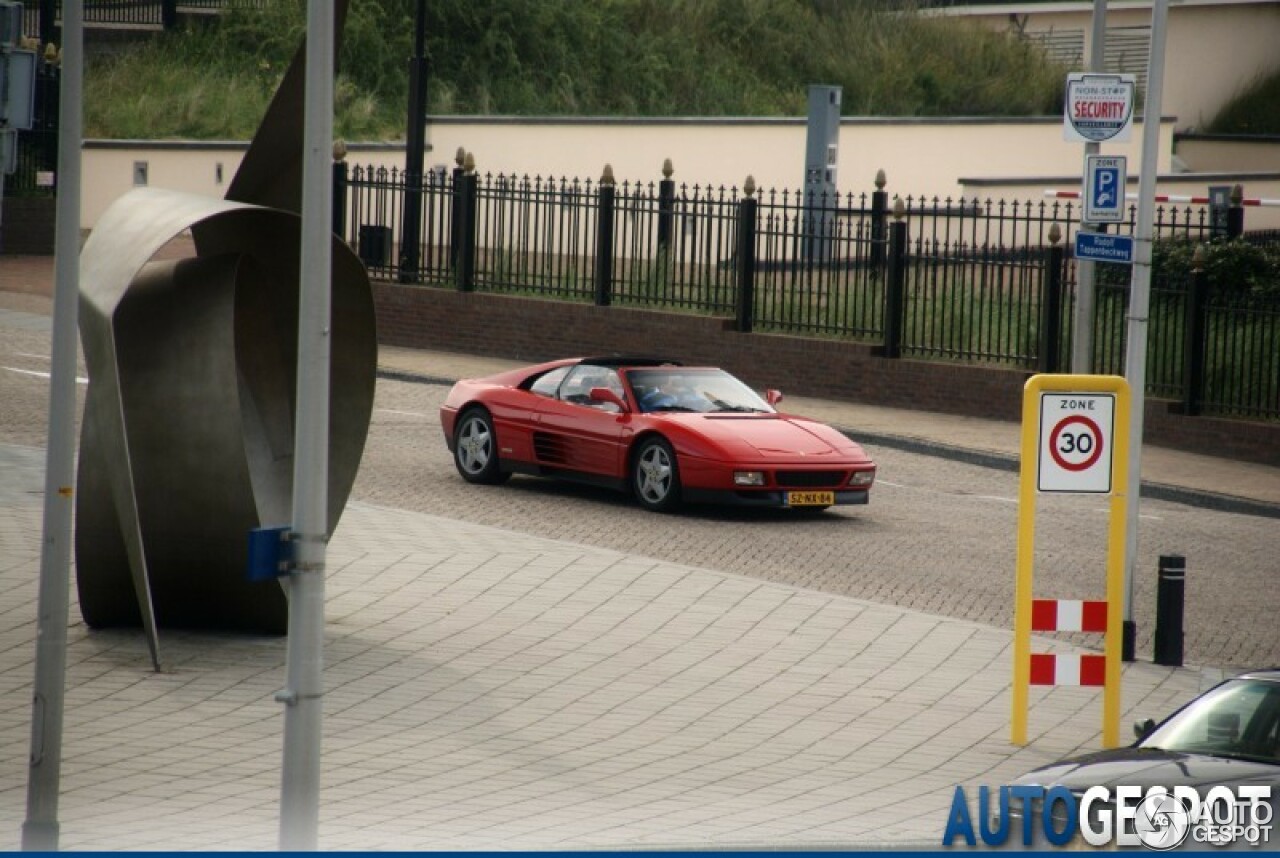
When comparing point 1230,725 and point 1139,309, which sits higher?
point 1139,309

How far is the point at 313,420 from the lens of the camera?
8586 millimetres

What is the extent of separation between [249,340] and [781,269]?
43.5 ft

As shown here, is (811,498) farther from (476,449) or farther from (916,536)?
(476,449)

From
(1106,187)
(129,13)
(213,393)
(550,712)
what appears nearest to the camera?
(550,712)

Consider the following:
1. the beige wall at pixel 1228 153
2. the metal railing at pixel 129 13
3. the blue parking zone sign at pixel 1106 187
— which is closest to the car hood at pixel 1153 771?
the blue parking zone sign at pixel 1106 187

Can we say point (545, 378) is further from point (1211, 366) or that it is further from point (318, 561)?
point (318, 561)

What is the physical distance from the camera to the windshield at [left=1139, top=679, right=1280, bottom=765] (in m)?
8.70

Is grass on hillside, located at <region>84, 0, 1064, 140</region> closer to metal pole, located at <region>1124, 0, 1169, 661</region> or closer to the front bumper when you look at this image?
the front bumper

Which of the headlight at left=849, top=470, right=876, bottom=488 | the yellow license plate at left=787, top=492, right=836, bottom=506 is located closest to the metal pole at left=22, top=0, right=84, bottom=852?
the yellow license plate at left=787, top=492, right=836, bottom=506

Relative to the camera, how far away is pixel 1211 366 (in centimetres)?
2300

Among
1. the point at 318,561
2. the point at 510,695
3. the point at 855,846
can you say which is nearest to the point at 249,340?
the point at 510,695

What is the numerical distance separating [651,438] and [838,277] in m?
8.31

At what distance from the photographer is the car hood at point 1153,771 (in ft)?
27.0

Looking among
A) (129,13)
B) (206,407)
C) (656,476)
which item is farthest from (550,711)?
(129,13)
